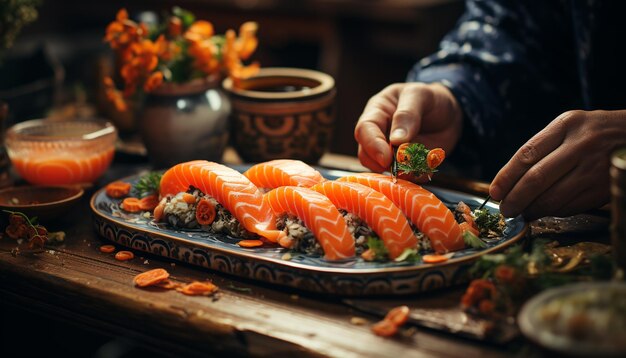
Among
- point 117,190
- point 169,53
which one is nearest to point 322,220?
point 117,190

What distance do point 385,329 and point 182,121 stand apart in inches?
50.7

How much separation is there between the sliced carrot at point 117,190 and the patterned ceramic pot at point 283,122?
0.56 meters

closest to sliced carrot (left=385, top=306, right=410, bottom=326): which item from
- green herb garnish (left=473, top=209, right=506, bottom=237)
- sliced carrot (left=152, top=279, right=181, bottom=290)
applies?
green herb garnish (left=473, top=209, right=506, bottom=237)

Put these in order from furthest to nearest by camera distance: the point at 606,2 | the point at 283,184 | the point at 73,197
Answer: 1. the point at 606,2
2. the point at 73,197
3. the point at 283,184

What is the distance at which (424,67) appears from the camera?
2.62 metres

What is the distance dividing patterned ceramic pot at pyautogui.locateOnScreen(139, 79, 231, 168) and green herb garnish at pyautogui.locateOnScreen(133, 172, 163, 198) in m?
0.33

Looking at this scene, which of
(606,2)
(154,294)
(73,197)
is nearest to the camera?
(154,294)

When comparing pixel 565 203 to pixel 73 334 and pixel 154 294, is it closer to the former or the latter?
pixel 154 294

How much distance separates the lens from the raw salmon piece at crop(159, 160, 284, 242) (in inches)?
69.1

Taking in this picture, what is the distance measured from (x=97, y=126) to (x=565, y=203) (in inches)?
63.0

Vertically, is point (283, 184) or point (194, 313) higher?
point (283, 184)

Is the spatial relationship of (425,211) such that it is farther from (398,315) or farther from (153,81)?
(153,81)

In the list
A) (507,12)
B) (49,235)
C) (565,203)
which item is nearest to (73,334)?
(49,235)

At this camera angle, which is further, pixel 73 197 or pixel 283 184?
pixel 73 197
